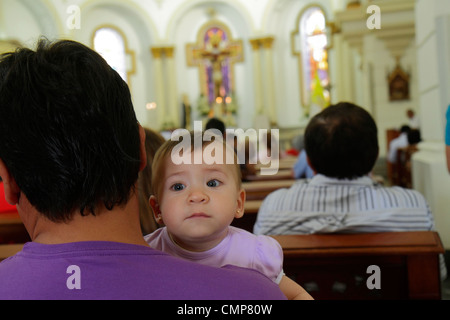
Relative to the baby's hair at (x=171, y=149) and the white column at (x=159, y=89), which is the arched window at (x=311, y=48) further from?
the baby's hair at (x=171, y=149)

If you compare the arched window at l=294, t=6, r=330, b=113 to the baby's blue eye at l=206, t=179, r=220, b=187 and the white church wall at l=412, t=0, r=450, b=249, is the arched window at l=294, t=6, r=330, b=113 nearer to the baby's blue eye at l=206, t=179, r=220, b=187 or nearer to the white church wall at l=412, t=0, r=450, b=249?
the white church wall at l=412, t=0, r=450, b=249

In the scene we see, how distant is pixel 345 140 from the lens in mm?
2090

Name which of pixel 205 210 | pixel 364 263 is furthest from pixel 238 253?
pixel 364 263

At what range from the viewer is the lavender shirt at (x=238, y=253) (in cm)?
125

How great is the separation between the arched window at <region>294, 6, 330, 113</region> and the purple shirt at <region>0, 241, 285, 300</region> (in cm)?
1403

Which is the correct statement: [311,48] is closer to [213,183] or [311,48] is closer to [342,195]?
[342,195]

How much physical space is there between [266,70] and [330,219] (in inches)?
527

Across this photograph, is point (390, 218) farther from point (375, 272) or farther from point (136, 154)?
point (136, 154)

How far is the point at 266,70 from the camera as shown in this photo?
1510cm

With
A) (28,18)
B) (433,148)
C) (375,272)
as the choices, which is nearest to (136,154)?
(375,272)

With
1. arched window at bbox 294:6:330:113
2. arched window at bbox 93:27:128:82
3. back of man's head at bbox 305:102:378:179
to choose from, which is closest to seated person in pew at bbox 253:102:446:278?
back of man's head at bbox 305:102:378:179

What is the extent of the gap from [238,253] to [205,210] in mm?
158

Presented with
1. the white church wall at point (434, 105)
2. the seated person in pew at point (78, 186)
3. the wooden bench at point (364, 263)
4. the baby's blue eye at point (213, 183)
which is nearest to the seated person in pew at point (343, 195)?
the wooden bench at point (364, 263)

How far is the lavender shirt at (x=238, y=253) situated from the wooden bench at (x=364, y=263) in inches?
19.0
